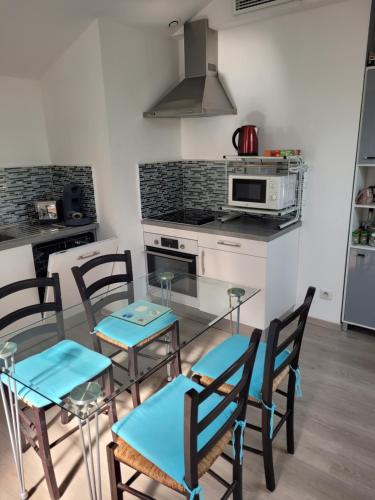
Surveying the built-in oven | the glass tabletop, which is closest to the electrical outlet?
the built-in oven

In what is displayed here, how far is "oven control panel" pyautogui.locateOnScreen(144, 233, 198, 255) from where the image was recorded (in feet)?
9.79

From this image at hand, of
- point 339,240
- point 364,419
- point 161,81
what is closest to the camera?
point 364,419

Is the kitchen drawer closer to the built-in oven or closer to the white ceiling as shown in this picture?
the built-in oven

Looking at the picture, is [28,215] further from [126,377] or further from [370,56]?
[370,56]

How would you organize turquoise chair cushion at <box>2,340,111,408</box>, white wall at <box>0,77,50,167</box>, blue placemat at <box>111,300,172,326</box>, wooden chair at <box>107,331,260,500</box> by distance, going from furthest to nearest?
1. white wall at <box>0,77,50,167</box>
2. blue placemat at <box>111,300,172,326</box>
3. turquoise chair cushion at <box>2,340,111,408</box>
4. wooden chair at <box>107,331,260,500</box>

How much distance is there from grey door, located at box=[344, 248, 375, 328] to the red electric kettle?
1067 millimetres

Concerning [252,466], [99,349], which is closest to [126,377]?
[99,349]

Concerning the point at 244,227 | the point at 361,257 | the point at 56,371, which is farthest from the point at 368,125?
the point at 56,371

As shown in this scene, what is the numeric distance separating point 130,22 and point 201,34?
56cm

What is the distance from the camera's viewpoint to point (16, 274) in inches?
101

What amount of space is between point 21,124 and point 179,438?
281cm

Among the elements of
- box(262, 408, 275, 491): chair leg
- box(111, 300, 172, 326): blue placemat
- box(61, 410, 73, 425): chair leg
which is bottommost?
box(61, 410, 73, 425): chair leg

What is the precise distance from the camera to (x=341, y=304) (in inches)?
115

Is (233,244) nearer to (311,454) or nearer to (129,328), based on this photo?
(129,328)
